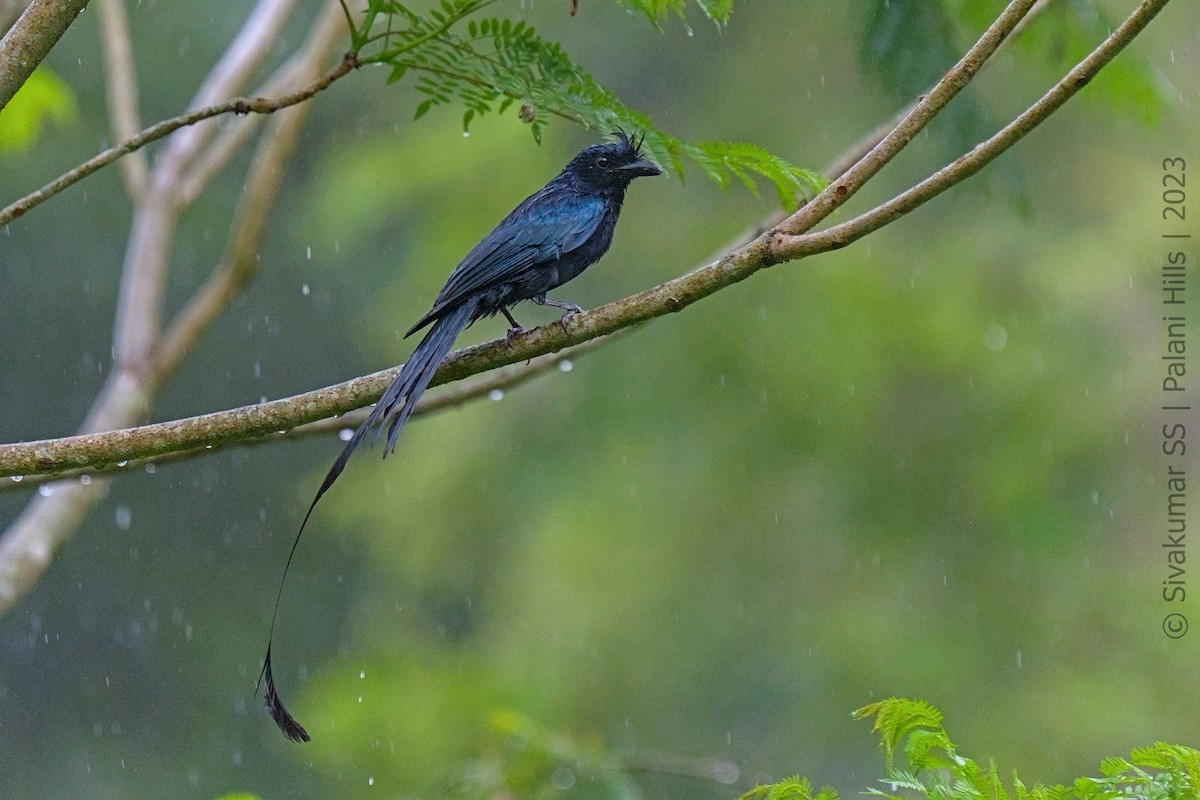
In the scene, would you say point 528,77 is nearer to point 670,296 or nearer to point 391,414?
point 670,296

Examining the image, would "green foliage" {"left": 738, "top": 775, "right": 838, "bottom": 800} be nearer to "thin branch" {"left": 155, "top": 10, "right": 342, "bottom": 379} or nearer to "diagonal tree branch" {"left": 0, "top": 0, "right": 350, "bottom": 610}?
"diagonal tree branch" {"left": 0, "top": 0, "right": 350, "bottom": 610}

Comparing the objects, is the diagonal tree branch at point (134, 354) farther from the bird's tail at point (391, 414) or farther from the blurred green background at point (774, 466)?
the blurred green background at point (774, 466)

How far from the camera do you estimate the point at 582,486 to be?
884 cm

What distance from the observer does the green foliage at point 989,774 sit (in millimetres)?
1628

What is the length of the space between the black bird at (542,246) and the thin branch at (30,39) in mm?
880

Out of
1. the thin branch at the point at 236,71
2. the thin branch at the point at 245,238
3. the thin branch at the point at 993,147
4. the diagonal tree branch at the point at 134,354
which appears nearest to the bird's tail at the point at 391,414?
the thin branch at the point at 993,147

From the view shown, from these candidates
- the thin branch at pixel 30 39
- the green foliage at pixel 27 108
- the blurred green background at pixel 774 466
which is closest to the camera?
the thin branch at pixel 30 39

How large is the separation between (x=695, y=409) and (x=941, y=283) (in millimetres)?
1689

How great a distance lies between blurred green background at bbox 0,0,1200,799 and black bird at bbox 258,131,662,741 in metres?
3.48

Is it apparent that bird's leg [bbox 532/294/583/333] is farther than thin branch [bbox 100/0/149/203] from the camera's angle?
No

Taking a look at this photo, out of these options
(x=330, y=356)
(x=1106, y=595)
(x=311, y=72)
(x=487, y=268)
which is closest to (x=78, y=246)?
(x=330, y=356)

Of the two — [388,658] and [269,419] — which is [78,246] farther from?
[269,419]

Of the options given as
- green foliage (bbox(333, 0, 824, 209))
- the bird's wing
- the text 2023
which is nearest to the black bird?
the bird's wing

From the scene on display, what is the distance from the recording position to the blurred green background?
7777 mm
